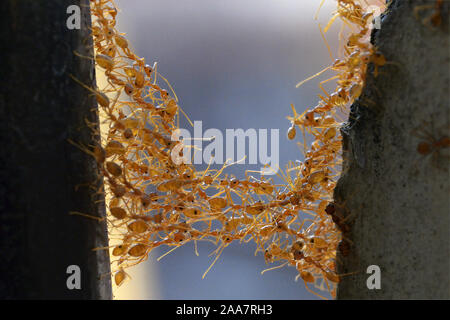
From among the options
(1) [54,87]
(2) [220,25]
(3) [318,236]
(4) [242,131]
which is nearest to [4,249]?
(1) [54,87]

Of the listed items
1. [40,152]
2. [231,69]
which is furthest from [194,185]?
[231,69]

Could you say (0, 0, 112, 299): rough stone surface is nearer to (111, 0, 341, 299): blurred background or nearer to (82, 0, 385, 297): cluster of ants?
(82, 0, 385, 297): cluster of ants

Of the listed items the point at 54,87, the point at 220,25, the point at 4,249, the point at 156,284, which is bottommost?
the point at 156,284

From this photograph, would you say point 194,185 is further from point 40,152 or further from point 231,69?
point 231,69

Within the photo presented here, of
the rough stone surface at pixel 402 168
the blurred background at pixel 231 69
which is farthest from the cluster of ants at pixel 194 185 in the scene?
the blurred background at pixel 231 69

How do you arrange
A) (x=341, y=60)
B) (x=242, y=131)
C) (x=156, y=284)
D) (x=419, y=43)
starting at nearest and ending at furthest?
(x=419, y=43), (x=341, y=60), (x=242, y=131), (x=156, y=284)

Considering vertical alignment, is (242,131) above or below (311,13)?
below

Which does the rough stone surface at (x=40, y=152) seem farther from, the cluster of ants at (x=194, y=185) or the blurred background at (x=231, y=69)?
the blurred background at (x=231, y=69)
